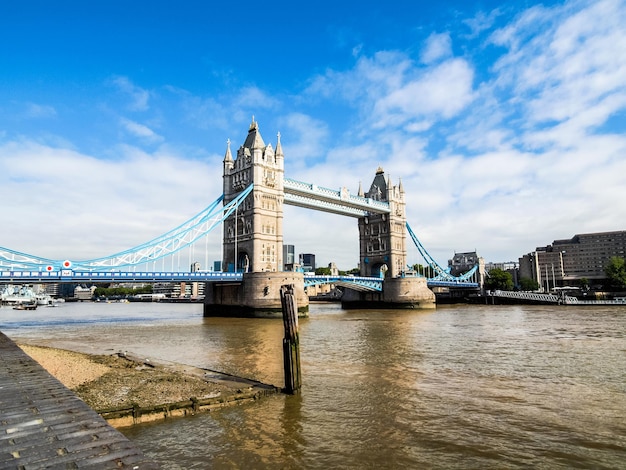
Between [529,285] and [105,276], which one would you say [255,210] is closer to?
[105,276]

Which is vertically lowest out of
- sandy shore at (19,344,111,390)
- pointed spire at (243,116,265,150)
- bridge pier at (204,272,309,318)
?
sandy shore at (19,344,111,390)

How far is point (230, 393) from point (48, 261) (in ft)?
104

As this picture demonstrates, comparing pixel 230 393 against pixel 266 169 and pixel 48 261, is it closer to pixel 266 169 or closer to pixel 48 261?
pixel 48 261

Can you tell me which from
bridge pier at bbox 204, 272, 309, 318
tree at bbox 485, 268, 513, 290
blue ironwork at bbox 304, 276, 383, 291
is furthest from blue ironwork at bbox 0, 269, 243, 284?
tree at bbox 485, 268, 513, 290

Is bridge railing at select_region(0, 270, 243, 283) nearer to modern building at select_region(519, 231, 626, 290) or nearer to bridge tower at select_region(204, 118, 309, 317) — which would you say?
bridge tower at select_region(204, 118, 309, 317)

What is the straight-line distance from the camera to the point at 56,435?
14.4 ft

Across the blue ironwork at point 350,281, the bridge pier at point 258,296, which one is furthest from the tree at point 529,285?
the bridge pier at point 258,296

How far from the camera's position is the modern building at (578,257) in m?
131

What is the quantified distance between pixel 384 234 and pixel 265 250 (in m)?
26.6

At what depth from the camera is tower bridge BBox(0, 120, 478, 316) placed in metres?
39.6

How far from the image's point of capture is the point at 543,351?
19.3 meters

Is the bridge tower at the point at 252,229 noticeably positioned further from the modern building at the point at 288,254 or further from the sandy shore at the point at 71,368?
the modern building at the point at 288,254

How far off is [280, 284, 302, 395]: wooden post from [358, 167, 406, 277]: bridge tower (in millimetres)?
56460

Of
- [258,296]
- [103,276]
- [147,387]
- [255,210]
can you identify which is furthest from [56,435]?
[255,210]
